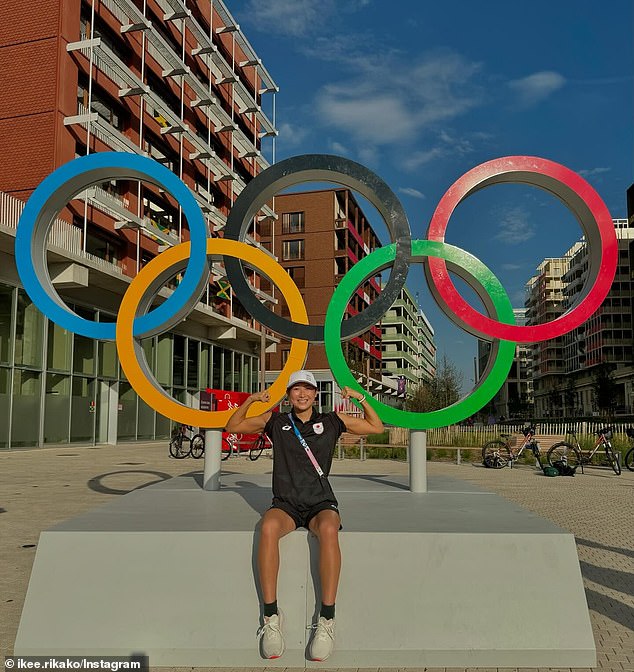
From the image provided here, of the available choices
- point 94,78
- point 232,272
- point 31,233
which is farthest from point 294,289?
point 94,78

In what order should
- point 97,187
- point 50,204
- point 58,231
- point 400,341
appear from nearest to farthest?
point 50,204, point 58,231, point 97,187, point 400,341

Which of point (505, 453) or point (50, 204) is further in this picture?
point (505, 453)

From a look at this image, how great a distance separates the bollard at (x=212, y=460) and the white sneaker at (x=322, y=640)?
10.1ft

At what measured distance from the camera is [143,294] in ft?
24.0

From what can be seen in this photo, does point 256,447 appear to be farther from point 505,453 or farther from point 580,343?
point 580,343

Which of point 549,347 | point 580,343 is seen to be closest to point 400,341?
point 580,343

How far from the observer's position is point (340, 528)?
181 inches

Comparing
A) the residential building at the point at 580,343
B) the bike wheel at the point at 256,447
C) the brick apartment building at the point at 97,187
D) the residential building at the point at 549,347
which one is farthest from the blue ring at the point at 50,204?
the residential building at the point at 549,347

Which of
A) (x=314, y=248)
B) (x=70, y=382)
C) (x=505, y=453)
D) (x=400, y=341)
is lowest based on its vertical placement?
(x=505, y=453)

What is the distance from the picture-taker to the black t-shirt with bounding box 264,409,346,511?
15.1 ft

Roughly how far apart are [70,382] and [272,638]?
23076 mm

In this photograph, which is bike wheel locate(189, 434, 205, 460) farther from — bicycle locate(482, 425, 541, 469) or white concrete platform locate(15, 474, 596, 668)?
white concrete platform locate(15, 474, 596, 668)

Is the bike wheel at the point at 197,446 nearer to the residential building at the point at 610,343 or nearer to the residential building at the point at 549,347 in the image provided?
the residential building at the point at 610,343

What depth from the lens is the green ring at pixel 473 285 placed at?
273 inches
